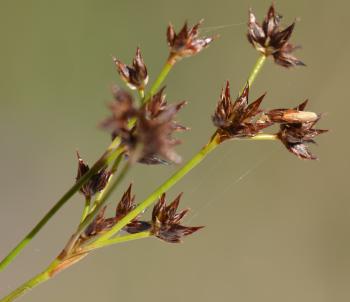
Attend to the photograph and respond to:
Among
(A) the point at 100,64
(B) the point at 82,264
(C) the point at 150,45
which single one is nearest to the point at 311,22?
(C) the point at 150,45

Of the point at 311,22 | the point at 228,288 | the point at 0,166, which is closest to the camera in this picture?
the point at 0,166

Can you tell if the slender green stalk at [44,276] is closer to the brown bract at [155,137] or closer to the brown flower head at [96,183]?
the brown flower head at [96,183]

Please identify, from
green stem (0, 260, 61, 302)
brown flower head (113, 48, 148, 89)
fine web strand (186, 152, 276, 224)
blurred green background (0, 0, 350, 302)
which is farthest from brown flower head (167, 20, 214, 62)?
fine web strand (186, 152, 276, 224)

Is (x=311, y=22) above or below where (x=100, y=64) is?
above

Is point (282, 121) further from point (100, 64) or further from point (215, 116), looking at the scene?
point (100, 64)

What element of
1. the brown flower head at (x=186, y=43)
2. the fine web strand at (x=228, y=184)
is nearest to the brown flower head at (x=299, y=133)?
the brown flower head at (x=186, y=43)

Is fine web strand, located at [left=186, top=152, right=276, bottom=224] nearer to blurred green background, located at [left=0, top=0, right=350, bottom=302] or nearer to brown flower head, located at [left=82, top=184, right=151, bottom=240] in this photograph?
blurred green background, located at [left=0, top=0, right=350, bottom=302]
